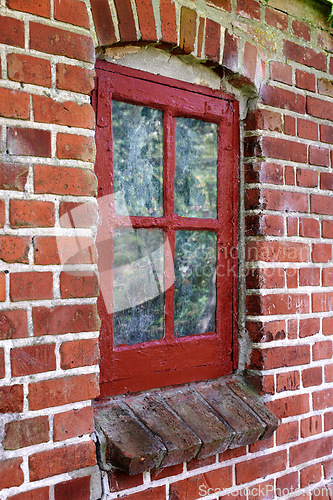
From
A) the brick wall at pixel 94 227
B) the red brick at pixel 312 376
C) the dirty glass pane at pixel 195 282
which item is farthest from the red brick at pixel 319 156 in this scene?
the red brick at pixel 312 376

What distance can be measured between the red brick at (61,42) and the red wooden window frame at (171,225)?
139mm

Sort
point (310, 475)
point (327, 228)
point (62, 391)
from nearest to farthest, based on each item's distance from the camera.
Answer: point (62, 391) < point (310, 475) < point (327, 228)

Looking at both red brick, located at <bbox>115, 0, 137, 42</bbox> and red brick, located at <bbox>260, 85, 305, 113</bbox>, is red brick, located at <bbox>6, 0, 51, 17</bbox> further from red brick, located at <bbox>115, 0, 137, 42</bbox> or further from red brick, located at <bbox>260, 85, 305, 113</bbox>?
red brick, located at <bbox>260, 85, 305, 113</bbox>

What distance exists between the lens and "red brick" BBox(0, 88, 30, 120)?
49.3 inches

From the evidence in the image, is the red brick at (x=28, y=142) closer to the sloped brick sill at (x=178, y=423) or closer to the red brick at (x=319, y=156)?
the sloped brick sill at (x=178, y=423)

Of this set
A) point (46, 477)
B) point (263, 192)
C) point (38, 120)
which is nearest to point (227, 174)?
point (263, 192)

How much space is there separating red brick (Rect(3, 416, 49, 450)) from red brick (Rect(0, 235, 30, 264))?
17.7 inches

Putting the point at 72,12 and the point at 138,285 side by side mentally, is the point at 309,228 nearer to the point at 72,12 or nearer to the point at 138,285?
the point at 138,285

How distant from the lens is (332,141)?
2.07 meters

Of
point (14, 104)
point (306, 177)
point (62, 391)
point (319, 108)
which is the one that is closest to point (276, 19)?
point (319, 108)

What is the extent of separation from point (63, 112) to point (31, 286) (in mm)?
525

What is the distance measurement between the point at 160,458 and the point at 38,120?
111 centimetres

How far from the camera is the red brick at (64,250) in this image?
4.27 ft

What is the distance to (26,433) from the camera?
4.14ft
